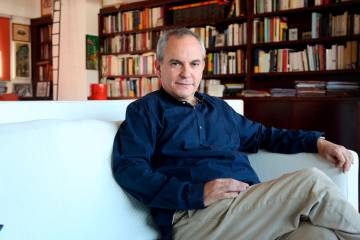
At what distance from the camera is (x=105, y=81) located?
599cm

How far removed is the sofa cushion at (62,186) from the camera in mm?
992

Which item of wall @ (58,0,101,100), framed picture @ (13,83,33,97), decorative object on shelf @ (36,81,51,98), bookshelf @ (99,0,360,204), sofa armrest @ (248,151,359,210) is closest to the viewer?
sofa armrest @ (248,151,359,210)

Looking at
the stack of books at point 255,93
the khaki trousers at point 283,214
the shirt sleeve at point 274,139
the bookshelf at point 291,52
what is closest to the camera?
the khaki trousers at point 283,214

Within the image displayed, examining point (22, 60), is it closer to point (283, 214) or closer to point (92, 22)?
point (92, 22)

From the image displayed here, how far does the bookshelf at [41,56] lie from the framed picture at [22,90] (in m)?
0.08

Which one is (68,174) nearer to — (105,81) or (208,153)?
(208,153)

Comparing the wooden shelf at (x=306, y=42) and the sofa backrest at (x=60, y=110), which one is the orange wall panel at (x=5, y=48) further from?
the sofa backrest at (x=60, y=110)

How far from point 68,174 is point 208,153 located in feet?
1.74

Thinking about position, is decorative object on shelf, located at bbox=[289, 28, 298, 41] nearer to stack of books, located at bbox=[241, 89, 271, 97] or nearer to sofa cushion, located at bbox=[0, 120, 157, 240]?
stack of books, located at bbox=[241, 89, 271, 97]

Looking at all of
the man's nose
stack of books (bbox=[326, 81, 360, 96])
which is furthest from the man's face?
stack of books (bbox=[326, 81, 360, 96])

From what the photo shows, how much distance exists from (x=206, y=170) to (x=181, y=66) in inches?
15.7

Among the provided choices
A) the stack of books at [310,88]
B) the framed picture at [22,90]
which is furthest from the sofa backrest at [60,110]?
the framed picture at [22,90]

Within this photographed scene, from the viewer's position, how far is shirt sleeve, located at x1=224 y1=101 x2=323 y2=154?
5.27 ft

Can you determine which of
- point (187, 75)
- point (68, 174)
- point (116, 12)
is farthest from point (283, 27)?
point (68, 174)
